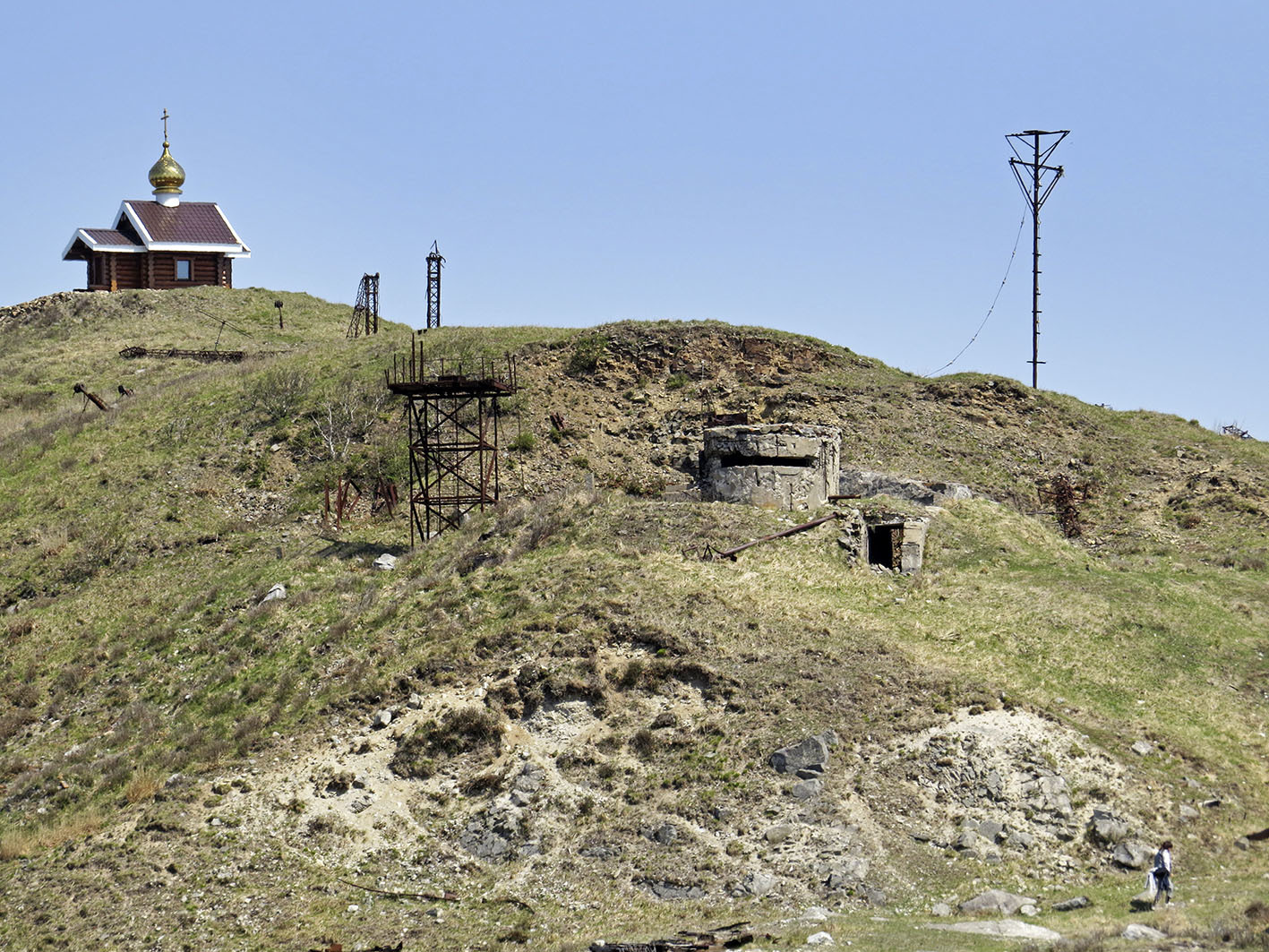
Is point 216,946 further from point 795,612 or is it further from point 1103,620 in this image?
point 1103,620

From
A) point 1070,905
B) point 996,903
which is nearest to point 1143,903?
point 1070,905

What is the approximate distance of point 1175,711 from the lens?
72.0ft

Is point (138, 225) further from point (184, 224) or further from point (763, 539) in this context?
point (763, 539)

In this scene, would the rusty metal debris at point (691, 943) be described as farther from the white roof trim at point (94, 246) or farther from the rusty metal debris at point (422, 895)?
the white roof trim at point (94, 246)

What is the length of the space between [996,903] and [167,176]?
5998 centimetres

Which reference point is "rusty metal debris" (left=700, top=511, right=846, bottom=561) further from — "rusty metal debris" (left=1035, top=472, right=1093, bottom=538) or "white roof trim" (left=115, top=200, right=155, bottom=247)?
"white roof trim" (left=115, top=200, right=155, bottom=247)

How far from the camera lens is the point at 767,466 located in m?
29.3

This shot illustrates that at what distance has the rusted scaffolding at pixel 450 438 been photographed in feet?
106

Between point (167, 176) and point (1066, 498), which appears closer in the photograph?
point (1066, 498)

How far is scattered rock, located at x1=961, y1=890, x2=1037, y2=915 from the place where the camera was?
16781mm

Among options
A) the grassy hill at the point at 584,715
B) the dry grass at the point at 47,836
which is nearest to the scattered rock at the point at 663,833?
the grassy hill at the point at 584,715

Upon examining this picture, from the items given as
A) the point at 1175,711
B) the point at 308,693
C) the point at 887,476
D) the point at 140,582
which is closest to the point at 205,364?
the point at 140,582

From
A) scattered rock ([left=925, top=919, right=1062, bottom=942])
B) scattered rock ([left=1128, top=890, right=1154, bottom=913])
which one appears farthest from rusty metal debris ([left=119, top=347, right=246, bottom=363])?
scattered rock ([left=1128, top=890, right=1154, bottom=913])

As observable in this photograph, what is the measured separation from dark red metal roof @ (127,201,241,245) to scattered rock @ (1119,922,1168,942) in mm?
59245
